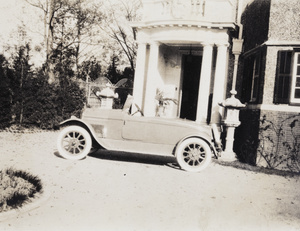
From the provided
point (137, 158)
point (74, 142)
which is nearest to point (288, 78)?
point (137, 158)

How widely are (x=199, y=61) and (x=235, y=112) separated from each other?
5.06 meters

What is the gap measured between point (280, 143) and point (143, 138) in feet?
11.8

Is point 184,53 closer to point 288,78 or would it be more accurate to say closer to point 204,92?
point 204,92

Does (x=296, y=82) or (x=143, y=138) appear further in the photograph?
(x=296, y=82)

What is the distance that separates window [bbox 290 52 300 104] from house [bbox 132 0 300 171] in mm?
25

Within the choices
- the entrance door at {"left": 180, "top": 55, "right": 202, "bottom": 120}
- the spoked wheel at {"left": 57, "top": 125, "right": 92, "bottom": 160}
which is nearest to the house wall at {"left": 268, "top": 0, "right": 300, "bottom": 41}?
the entrance door at {"left": 180, "top": 55, "right": 202, "bottom": 120}

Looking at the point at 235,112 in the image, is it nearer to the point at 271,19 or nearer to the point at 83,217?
the point at 271,19

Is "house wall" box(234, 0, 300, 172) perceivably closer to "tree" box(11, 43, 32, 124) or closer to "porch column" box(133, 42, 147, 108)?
"porch column" box(133, 42, 147, 108)

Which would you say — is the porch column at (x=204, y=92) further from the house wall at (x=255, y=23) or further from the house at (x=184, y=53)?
the house wall at (x=255, y=23)

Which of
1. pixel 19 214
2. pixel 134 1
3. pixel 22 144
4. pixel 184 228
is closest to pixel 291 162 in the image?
pixel 184 228

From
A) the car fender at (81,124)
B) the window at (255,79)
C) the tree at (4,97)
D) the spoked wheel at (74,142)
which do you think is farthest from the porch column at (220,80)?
the tree at (4,97)

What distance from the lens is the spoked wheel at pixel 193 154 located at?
19.0 feet

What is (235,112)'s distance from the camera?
792 centimetres

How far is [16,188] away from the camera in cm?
363
